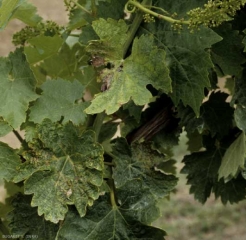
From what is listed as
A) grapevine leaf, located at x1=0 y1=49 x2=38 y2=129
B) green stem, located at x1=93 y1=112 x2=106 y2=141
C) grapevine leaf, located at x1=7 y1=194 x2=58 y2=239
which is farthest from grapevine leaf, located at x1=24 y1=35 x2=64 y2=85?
grapevine leaf, located at x1=7 y1=194 x2=58 y2=239

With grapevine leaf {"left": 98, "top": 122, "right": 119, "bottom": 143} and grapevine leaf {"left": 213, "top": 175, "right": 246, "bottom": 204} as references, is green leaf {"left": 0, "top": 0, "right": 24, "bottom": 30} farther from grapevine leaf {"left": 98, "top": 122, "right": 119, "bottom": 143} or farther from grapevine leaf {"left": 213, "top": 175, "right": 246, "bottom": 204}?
grapevine leaf {"left": 213, "top": 175, "right": 246, "bottom": 204}

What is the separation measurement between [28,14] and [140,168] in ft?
1.48

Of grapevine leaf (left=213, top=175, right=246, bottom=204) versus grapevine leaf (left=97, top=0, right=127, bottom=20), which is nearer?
grapevine leaf (left=97, top=0, right=127, bottom=20)

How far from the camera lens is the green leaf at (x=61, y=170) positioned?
109 centimetres

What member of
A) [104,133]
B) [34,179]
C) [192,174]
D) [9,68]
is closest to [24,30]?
[9,68]

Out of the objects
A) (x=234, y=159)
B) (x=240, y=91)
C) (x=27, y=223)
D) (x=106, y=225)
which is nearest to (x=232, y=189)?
(x=234, y=159)

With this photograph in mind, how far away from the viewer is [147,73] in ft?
3.60

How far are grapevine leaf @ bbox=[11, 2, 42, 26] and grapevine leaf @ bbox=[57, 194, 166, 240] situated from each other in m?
0.46

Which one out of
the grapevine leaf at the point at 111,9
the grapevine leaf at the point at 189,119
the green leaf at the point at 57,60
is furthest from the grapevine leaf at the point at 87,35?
the grapevine leaf at the point at 189,119

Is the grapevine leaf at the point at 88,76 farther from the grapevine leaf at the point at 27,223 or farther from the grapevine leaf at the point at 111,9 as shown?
the grapevine leaf at the point at 27,223

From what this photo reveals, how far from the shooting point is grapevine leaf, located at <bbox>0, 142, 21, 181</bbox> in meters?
1.12

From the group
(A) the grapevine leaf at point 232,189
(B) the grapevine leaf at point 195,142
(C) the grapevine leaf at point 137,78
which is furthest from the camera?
(B) the grapevine leaf at point 195,142

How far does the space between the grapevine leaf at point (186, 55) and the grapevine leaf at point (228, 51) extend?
81 mm

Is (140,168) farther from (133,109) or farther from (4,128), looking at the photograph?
(4,128)
